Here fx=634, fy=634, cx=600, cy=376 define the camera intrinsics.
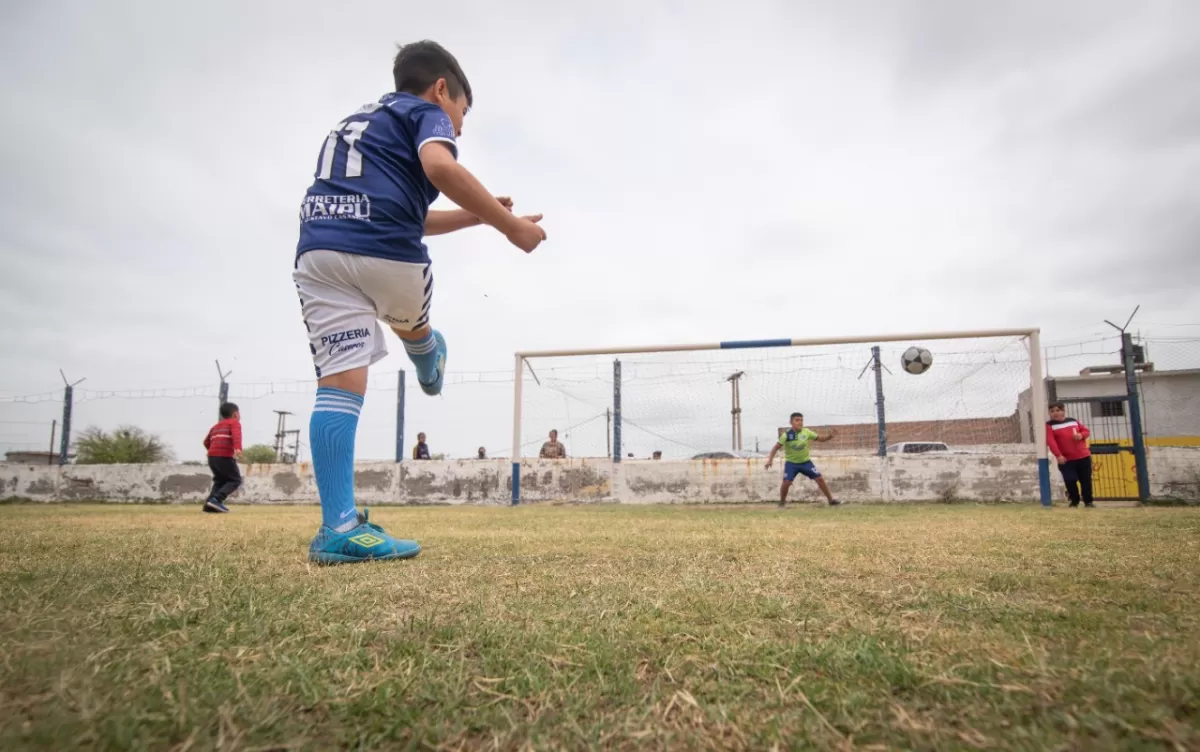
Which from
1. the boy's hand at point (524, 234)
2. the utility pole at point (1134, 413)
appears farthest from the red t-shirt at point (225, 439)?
the utility pole at point (1134, 413)

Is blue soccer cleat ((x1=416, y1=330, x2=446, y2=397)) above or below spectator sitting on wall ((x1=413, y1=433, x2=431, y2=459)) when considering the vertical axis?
above

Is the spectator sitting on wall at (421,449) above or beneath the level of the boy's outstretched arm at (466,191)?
beneath

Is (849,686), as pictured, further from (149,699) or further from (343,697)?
(149,699)

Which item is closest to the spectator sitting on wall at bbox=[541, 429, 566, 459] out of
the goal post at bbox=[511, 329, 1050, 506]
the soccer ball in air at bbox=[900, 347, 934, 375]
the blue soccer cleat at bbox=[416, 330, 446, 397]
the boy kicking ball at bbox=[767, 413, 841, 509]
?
the goal post at bbox=[511, 329, 1050, 506]

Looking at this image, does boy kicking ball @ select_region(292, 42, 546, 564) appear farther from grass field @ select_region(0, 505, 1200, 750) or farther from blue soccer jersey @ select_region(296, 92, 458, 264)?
grass field @ select_region(0, 505, 1200, 750)

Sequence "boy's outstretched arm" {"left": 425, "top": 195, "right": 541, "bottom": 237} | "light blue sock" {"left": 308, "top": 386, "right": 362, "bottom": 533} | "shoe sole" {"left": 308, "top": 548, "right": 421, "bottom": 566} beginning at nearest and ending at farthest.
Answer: "shoe sole" {"left": 308, "top": 548, "right": 421, "bottom": 566}, "light blue sock" {"left": 308, "top": 386, "right": 362, "bottom": 533}, "boy's outstretched arm" {"left": 425, "top": 195, "right": 541, "bottom": 237}

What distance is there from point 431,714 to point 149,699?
34 cm

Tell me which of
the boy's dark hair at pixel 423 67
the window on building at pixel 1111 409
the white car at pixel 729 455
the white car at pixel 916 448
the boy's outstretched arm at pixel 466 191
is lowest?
the white car at pixel 729 455

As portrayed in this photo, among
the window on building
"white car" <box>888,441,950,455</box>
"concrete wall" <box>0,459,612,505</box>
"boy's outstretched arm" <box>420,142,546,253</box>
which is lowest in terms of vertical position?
"concrete wall" <box>0,459,612,505</box>

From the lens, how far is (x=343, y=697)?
33.1 inches

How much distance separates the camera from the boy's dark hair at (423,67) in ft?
9.11

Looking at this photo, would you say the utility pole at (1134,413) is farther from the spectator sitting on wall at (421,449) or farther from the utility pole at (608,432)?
the spectator sitting on wall at (421,449)

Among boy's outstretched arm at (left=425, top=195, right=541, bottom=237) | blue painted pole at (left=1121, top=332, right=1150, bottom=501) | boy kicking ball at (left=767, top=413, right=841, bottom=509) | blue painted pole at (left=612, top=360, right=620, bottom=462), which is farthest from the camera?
blue painted pole at (left=612, top=360, right=620, bottom=462)

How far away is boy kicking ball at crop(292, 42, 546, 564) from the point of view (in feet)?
7.97
